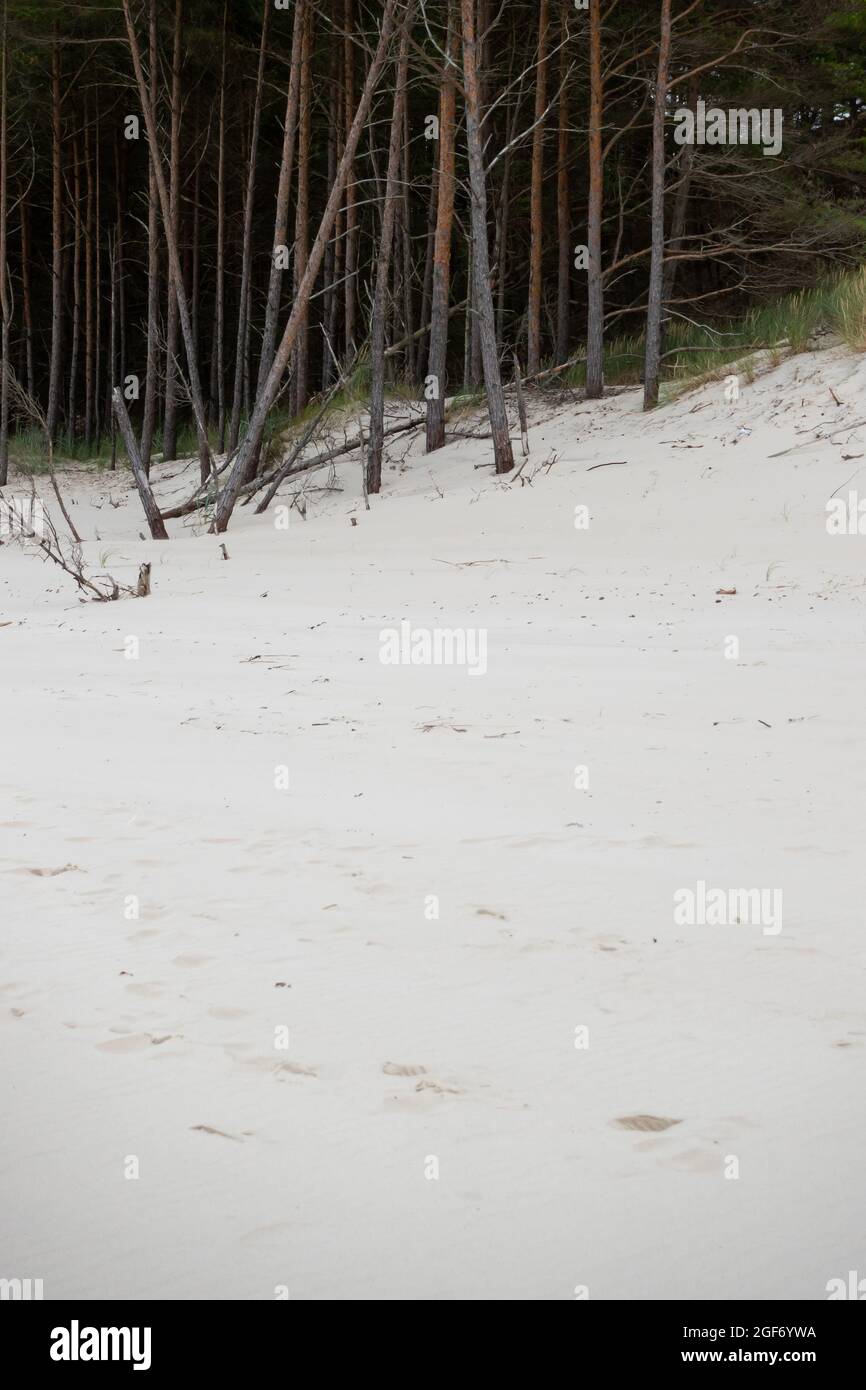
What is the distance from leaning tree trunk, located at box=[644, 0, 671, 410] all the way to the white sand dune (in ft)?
24.6

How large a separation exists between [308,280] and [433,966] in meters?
10.7

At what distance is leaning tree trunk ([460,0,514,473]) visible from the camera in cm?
1227

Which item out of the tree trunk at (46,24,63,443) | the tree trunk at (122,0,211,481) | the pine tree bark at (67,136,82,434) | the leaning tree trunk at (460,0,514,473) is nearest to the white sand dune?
the leaning tree trunk at (460,0,514,473)

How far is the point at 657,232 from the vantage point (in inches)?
558

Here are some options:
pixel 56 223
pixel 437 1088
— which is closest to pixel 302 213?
pixel 56 223

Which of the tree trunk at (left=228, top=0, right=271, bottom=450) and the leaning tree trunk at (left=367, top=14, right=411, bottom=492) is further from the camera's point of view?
the tree trunk at (left=228, top=0, right=271, bottom=450)

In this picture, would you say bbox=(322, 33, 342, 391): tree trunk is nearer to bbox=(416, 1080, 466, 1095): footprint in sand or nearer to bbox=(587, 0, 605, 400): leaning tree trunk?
bbox=(587, 0, 605, 400): leaning tree trunk

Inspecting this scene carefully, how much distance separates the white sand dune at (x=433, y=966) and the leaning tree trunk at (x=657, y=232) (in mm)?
7492

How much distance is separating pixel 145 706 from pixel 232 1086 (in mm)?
3696

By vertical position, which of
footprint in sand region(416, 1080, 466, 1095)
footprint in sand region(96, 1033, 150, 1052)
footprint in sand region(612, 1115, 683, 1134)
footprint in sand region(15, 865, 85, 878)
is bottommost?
footprint in sand region(15, 865, 85, 878)

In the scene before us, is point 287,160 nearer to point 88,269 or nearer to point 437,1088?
point 88,269

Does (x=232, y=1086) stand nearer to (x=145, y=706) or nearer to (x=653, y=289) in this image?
(x=145, y=706)

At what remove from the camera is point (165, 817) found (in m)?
4.26

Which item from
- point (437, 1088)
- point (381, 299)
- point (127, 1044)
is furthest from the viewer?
point (381, 299)
